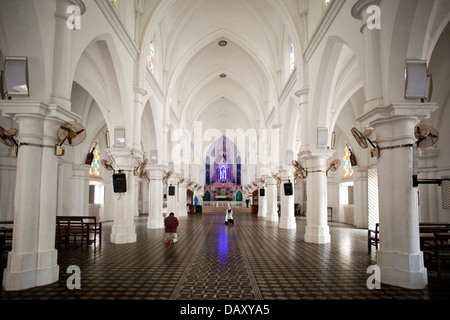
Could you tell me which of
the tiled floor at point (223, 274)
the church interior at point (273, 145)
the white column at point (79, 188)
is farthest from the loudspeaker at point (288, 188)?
the white column at point (79, 188)

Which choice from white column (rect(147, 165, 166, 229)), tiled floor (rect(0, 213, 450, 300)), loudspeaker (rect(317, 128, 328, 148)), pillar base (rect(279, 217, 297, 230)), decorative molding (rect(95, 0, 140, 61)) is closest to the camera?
tiled floor (rect(0, 213, 450, 300))

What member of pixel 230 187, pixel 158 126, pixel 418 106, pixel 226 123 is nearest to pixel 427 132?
pixel 418 106

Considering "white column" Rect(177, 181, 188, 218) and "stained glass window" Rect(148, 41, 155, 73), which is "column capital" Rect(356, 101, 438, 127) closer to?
"stained glass window" Rect(148, 41, 155, 73)

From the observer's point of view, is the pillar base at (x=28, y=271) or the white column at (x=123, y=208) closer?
the pillar base at (x=28, y=271)

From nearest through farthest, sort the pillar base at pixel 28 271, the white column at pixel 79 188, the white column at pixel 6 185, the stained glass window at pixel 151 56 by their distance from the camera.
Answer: the pillar base at pixel 28 271, the white column at pixel 6 185, the stained glass window at pixel 151 56, the white column at pixel 79 188

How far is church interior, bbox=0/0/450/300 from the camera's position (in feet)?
20.5

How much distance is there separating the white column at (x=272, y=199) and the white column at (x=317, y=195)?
10.1m

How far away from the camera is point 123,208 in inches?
477

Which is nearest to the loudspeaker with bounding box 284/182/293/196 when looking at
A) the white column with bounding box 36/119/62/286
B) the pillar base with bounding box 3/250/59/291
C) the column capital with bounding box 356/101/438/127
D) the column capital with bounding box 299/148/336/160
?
the column capital with bounding box 299/148/336/160

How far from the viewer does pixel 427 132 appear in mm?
6848

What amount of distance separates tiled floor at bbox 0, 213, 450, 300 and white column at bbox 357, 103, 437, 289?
1.25ft

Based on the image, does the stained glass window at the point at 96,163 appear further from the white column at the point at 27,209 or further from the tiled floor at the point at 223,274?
the white column at the point at 27,209

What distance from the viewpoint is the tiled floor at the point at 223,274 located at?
220 inches
